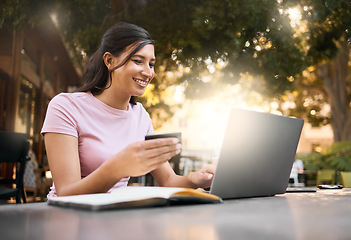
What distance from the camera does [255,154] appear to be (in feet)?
4.55

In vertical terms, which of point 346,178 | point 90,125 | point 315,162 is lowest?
point 315,162

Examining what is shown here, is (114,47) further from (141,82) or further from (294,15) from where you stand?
(294,15)

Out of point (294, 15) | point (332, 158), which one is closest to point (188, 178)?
point (294, 15)

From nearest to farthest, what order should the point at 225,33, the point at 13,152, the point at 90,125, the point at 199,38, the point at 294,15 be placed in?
the point at 90,125, the point at 13,152, the point at 225,33, the point at 199,38, the point at 294,15

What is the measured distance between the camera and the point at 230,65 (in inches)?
264

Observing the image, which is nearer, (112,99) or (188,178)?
(188,178)

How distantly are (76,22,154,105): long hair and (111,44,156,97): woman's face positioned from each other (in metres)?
0.02

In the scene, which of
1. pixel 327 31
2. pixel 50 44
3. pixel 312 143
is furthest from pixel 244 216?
pixel 312 143

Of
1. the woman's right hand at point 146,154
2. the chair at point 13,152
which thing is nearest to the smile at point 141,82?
the woman's right hand at point 146,154

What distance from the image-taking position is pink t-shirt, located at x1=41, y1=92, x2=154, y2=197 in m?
1.76

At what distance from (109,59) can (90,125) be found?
0.35 meters

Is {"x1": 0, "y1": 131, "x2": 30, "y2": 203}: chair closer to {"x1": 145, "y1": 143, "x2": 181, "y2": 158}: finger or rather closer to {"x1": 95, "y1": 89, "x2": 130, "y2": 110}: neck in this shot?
{"x1": 95, "y1": 89, "x2": 130, "y2": 110}: neck

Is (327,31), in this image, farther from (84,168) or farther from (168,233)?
(168,233)

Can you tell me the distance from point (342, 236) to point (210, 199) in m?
0.49
